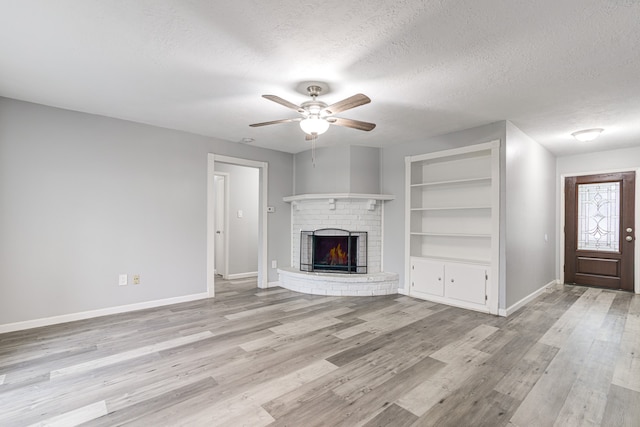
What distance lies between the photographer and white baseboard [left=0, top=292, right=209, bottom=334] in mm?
3197

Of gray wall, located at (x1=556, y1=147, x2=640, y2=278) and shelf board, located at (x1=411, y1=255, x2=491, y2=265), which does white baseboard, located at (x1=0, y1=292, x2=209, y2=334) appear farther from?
gray wall, located at (x1=556, y1=147, x2=640, y2=278)

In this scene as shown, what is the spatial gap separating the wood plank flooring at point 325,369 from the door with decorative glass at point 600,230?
1.89 meters

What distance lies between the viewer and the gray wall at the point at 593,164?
16.7 feet

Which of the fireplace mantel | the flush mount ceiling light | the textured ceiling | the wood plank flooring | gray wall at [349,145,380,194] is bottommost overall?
the wood plank flooring

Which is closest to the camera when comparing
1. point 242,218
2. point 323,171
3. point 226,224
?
point 323,171

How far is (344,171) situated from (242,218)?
246cm

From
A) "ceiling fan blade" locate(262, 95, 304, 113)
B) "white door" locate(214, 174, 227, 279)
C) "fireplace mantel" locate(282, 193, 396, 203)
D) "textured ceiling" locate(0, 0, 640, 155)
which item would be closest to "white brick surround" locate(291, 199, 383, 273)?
"fireplace mantel" locate(282, 193, 396, 203)

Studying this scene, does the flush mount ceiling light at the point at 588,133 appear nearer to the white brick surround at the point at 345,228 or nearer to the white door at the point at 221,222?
the white brick surround at the point at 345,228

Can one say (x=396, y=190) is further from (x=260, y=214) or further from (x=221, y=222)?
(x=221, y=222)

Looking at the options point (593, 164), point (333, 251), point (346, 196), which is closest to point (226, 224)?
point (333, 251)

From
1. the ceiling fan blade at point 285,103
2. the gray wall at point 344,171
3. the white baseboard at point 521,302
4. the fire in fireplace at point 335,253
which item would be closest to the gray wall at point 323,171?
the gray wall at point 344,171

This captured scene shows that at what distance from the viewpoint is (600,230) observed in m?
5.45

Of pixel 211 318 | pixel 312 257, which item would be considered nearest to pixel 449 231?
pixel 312 257

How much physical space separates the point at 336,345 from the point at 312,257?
250 cm
